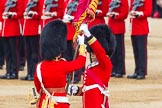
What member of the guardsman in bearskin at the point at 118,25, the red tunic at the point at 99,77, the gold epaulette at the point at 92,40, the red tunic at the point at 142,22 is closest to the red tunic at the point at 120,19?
the guardsman in bearskin at the point at 118,25

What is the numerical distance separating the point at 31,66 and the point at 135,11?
2158 millimetres

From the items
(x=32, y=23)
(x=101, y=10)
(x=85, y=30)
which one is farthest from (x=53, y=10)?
(x=85, y=30)

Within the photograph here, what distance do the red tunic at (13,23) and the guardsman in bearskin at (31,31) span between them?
110 millimetres

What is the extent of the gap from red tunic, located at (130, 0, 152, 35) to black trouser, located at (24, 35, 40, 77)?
187 centimetres

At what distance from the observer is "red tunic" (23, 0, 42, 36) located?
14281 mm

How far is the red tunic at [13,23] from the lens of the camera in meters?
14.4

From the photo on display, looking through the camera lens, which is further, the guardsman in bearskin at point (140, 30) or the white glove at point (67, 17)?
the guardsman in bearskin at point (140, 30)

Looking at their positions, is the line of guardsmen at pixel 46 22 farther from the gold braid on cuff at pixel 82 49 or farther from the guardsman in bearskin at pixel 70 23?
the gold braid on cuff at pixel 82 49

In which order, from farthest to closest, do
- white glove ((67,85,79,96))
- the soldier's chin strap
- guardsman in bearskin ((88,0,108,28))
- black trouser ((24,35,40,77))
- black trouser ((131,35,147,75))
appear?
black trouser ((131,35,147,75)) < guardsman in bearskin ((88,0,108,28)) < black trouser ((24,35,40,77)) < the soldier's chin strap < white glove ((67,85,79,96))

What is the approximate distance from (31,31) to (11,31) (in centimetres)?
43

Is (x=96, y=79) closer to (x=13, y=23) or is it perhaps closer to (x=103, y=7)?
(x=103, y=7)

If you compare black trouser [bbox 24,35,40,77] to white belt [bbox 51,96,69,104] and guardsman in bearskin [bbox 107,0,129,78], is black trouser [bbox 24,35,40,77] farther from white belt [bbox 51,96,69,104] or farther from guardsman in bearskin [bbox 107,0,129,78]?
white belt [bbox 51,96,69,104]

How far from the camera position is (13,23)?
1464 centimetres

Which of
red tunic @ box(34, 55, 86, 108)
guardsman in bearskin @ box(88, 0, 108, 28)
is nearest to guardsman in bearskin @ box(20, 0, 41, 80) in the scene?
guardsman in bearskin @ box(88, 0, 108, 28)
